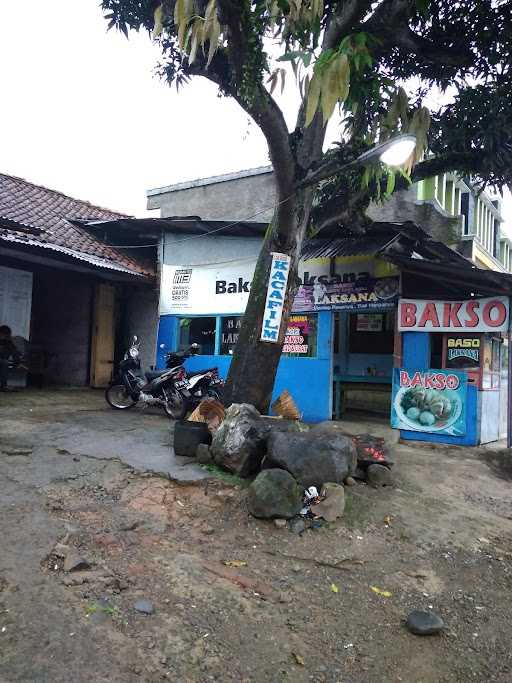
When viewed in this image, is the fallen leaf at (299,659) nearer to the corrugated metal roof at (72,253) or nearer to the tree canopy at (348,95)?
the tree canopy at (348,95)

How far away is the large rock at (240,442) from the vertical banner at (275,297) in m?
1.23

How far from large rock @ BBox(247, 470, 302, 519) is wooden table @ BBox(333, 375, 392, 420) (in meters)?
4.98

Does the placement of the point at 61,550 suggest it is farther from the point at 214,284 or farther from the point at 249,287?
the point at 214,284

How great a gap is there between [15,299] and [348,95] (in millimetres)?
8464

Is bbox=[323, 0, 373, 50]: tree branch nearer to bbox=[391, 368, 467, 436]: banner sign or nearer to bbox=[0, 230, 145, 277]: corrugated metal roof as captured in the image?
bbox=[391, 368, 467, 436]: banner sign

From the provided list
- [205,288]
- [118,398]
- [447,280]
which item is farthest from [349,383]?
[118,398]

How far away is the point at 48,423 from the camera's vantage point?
285 inches

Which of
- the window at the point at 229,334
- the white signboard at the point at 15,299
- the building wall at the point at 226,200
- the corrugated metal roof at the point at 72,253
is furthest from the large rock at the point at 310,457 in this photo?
the building wall at the point at 226,200

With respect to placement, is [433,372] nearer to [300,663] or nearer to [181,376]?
[181,376]

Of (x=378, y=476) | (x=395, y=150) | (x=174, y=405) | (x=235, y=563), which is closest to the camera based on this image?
(x=235, y=563)

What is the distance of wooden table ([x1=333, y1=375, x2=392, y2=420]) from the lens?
9.40m

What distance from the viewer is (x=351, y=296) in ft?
29.0

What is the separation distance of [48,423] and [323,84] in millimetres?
5965

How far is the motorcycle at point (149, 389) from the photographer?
28.7ft
